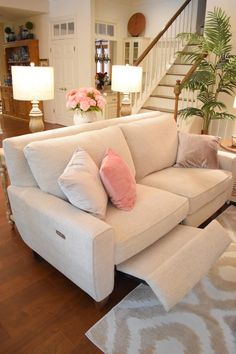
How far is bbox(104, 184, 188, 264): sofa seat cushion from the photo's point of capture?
156cm

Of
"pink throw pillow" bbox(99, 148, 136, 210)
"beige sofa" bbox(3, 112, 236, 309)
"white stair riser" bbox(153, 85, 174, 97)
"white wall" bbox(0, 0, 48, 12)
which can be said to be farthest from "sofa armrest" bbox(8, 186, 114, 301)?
"white wall" bbox(0, 0, 48, 12)

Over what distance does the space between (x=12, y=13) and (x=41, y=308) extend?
7025 millimetres

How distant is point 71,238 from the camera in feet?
4.84

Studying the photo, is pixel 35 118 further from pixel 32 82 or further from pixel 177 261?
pixel 177 261

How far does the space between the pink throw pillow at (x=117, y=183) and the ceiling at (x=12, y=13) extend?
19.0 feet

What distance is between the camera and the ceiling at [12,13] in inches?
236

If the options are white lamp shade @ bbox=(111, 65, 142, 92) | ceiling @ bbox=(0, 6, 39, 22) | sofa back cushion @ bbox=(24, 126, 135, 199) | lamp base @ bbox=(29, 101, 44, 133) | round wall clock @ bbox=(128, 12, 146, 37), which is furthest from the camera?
round wall clock @ bbox=(128, 12, 146, 37)

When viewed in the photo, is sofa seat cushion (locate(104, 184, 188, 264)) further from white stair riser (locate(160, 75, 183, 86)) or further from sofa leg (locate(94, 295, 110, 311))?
white stair riser (locate(160, 75, 183, 86))

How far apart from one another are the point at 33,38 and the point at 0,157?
575cm

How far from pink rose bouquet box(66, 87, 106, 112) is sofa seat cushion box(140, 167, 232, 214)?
2.68 ft

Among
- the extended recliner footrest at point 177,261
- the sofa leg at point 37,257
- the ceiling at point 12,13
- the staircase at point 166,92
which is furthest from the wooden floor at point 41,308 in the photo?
the ceiling at point 12,13

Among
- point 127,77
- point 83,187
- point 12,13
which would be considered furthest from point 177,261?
point 12,13

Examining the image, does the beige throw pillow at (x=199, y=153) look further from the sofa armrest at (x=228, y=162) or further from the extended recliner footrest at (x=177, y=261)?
the extended recliner footrest at (x=177, y=261)

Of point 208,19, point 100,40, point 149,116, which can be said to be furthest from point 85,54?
point 149,116
